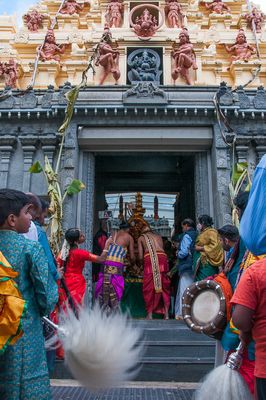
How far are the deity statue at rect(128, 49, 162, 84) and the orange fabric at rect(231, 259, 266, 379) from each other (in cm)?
1216

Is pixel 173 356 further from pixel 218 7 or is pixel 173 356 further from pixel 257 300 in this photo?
pixel 218 7

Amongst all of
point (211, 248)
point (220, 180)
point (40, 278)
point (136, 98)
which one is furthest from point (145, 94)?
point (40, 278)

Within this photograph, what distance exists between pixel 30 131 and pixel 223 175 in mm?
5548

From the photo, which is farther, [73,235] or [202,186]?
[202,186]

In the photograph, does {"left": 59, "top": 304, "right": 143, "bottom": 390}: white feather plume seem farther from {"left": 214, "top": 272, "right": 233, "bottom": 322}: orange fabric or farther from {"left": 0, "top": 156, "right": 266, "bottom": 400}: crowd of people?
{"left": 214, "top": 272, "right": 233, "bottom": 322}: orange fabric

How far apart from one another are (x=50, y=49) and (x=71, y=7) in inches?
115

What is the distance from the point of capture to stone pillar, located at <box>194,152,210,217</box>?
10.4 m

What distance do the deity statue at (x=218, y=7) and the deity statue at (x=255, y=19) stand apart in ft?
3.66

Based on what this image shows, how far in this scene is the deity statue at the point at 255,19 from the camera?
52.3 feet

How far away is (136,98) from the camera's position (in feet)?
34.8

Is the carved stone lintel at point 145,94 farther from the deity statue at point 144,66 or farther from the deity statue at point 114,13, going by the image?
the deity statue at point 114,13

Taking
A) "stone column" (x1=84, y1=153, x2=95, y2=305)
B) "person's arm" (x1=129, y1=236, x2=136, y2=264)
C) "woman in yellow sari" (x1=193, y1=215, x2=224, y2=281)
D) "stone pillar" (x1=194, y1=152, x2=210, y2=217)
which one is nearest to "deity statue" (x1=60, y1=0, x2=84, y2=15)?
"stone column" (x1=84, y1=153, x2=95, y2=305)

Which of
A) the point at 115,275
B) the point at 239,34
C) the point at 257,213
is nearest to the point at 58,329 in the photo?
the point at 257,213

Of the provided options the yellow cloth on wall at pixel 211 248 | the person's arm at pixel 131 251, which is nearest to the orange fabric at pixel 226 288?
the yellow cloth on wall at pixel 211 248
